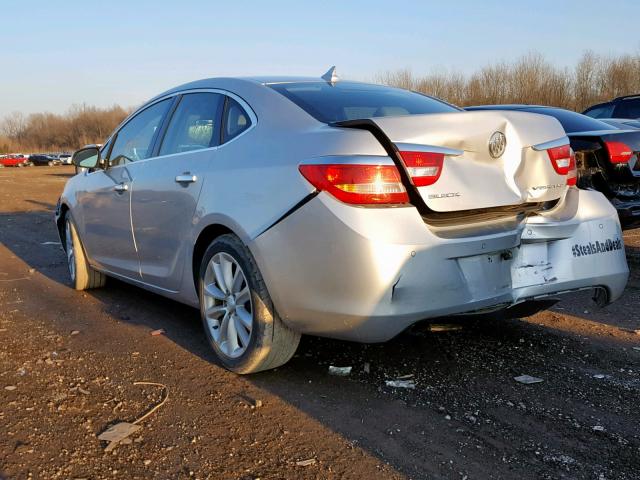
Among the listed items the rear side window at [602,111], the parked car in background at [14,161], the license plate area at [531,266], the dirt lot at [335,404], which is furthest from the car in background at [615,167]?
the parked car in background at [14,161]

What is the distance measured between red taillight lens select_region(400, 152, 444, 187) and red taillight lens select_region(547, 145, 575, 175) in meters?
0.75

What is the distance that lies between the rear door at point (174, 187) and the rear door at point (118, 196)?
19 cm

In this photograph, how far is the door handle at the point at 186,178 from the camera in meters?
3.63

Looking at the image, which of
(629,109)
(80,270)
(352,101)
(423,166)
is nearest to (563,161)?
(423,166)

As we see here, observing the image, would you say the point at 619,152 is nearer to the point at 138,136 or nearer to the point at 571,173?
the point at 571,173

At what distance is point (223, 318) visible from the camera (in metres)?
3.50

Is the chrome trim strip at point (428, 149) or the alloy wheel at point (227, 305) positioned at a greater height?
the chrome trim strip at point (428, 149)

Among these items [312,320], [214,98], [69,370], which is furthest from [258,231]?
[69,370]

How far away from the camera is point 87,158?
17.1ft

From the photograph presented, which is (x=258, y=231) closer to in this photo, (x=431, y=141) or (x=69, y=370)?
(x=431, y=141)

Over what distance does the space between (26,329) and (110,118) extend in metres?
107

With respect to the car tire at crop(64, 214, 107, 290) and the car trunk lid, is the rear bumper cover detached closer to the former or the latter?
the car trunk lid

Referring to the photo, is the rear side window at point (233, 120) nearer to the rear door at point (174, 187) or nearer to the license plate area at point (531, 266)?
the rear door at point (174, 187)

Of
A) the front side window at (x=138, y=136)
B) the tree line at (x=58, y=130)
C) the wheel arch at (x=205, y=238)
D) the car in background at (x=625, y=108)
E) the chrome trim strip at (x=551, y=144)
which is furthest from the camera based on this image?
the tree line at (x=58, y=130)
